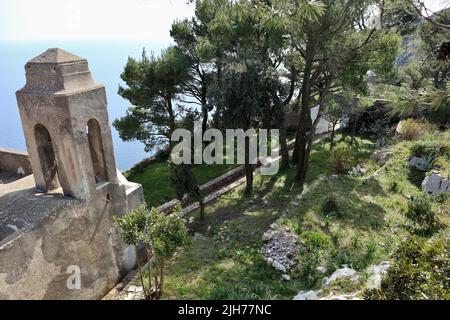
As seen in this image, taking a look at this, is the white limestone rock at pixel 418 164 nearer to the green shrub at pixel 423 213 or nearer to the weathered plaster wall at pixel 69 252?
the green shrub at pixel 423 213

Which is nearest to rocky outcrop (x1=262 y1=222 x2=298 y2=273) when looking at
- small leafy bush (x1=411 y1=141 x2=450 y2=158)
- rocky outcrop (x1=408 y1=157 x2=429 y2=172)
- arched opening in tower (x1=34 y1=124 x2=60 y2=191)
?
arched opening in tower (x1=34 y1=124 x2=60 y2=191)

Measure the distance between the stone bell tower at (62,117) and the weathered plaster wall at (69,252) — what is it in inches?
24.9

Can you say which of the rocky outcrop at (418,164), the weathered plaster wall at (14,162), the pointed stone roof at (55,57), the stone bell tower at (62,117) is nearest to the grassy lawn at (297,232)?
the rocky outcrop at (418,164)

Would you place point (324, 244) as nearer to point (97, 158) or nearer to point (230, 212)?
point (230, 212)

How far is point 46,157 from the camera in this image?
9.44m

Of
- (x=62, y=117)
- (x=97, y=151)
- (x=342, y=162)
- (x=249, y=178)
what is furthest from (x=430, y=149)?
(x=62, y=117)

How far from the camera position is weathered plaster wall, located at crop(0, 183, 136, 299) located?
748cm

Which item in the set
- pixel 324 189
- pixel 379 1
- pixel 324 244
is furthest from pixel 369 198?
pixel 379 1

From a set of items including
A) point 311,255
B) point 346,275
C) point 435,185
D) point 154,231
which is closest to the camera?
point 346,275

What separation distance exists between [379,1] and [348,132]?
38.9 ft

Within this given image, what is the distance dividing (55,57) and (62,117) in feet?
4.76

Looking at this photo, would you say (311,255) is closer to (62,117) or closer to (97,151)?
(97,151)
